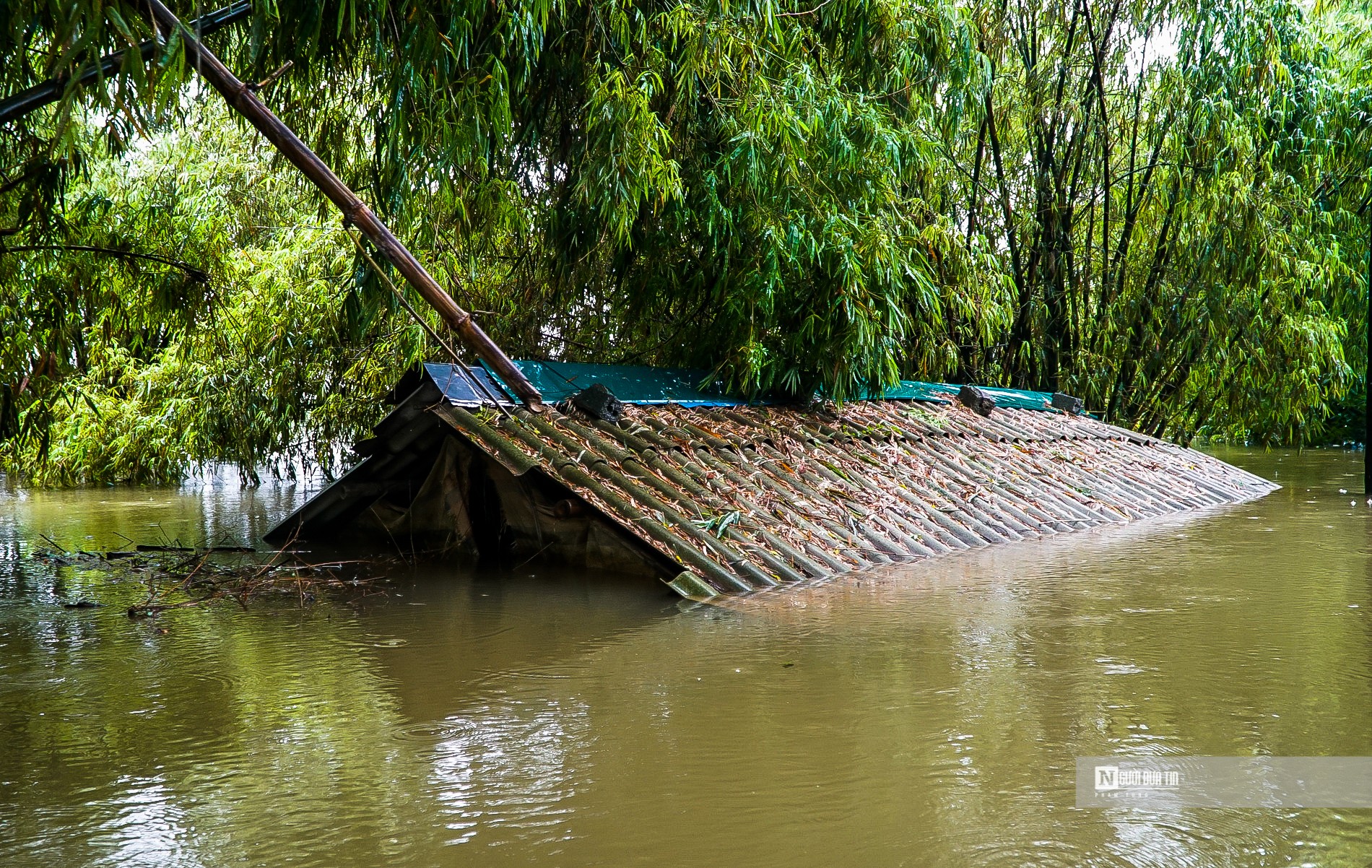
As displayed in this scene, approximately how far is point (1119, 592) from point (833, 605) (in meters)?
1.53

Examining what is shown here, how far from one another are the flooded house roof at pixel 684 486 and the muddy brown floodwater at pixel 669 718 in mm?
332

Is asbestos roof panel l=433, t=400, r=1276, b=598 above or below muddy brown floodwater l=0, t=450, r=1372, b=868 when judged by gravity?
above

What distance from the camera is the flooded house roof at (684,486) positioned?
18.7 feet

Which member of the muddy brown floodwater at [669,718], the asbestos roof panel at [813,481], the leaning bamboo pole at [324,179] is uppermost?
the leaning bamboo pole at [324,179]

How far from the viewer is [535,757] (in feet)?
10.1

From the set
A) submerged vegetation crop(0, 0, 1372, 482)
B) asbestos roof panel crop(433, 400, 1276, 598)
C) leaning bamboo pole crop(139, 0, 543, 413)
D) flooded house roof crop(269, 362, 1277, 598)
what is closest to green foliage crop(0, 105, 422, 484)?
submerged vegetation crop(0, 0, 1372, 482)

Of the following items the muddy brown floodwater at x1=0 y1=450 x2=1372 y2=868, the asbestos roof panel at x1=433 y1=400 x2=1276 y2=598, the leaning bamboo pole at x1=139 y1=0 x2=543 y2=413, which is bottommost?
the muddy brown floodwater at x1=0 y1=450 x2=1372 y2=868

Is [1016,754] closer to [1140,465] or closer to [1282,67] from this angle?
[1140,465]

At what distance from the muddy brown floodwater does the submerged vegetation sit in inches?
75.9

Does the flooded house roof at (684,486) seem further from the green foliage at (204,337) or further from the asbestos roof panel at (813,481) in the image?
the green foliage at (204,337)

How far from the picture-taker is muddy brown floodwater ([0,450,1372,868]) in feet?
8.38

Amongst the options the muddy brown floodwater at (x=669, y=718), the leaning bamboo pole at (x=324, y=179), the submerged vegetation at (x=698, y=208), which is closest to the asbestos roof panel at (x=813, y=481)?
the muddy brown floodwater at (x=669, y=718)

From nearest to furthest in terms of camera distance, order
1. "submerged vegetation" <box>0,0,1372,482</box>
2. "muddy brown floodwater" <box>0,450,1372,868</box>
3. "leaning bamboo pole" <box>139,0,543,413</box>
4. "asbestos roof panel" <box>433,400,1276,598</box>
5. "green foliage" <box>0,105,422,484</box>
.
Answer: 1. "muddy brown floodwater" <box>0,450,1372,868</box>
2. "leaning bamboo pole" <box>139,0,543,413</box>
3. "asbestos roof panel" <box>433,400,1276,598</box>
4. "submerged vegetation" <box>0,0,1372,482</box>
5. "green foliage" <box>0,105,422,484</box>

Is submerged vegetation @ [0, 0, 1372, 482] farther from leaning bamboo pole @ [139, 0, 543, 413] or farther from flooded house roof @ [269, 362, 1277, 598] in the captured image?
flooded house roof @ [269, 362, 1277, 598]
